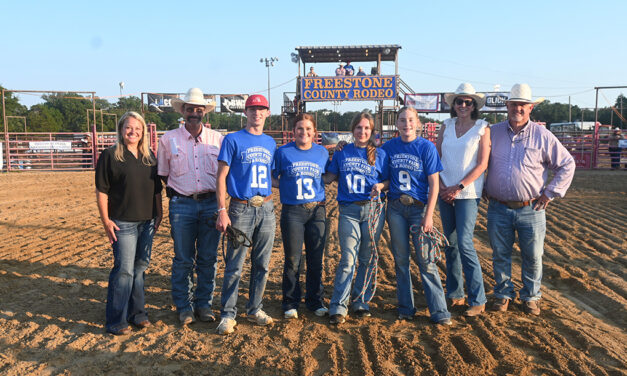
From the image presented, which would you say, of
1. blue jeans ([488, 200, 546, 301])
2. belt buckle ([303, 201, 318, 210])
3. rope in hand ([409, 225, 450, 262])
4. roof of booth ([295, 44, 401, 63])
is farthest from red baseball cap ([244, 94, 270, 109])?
roof of booth ([295, 44, 401, 63])

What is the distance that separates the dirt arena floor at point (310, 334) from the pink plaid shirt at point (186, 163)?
1.27 meters

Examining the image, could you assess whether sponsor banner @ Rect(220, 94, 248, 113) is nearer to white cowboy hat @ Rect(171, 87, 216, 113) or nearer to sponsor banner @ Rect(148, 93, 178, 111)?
sponsor banner @ Rect(148, 93, 178, 111)

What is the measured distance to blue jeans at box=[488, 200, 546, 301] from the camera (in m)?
4.51

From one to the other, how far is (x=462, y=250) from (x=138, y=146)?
309 cm

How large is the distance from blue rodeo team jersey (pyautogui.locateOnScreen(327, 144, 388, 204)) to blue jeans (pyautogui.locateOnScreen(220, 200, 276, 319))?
27.2 inches

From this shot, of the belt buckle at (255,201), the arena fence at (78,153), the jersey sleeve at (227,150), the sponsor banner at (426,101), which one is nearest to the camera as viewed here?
the jersey sleeve at (227,150)

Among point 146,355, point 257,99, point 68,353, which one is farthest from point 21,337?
point 257,99

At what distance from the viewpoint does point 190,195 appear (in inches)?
168

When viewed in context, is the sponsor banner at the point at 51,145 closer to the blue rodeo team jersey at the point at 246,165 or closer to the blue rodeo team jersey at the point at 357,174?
the blue rodeo team jersey at the point at 246,165

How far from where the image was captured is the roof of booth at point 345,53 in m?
26.4

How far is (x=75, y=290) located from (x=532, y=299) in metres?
4.76

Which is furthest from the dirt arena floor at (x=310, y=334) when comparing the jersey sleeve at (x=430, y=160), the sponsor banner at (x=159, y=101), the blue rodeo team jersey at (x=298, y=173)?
the sponsor banner at (x=159, y=101)

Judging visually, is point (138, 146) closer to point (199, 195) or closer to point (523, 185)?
point (199, 195)

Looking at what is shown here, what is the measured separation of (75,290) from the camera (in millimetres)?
5301
